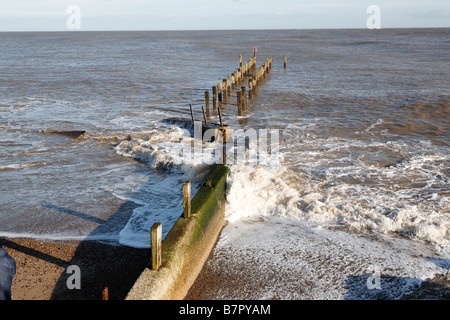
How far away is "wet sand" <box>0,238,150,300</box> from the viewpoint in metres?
6.18

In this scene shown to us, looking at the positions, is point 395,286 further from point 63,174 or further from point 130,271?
point 63,174

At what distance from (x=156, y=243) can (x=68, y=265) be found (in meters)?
2.21

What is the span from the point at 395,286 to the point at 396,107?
15.9 meters

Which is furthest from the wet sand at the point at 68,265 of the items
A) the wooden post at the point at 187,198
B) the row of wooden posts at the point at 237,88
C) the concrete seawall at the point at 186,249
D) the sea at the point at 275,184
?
the row of wooden posts at the point at 237,88

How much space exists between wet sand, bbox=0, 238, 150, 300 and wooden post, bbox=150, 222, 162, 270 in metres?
0.88

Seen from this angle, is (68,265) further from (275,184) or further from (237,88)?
(237,88)

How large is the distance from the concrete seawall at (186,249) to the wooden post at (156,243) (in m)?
0.11

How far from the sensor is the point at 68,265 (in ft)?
22.6

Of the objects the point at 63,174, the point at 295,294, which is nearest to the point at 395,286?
the point at 295,294

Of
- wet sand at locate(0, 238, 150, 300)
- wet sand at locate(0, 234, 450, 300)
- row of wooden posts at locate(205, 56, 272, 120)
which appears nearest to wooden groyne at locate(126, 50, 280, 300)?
wet sand at locate(0, 234, 450, 300)

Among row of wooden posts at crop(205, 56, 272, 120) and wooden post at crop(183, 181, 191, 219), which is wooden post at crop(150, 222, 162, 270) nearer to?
wooden post at crop(183, 181, 191, 219)

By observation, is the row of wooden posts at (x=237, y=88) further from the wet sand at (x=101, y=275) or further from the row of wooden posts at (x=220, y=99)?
the wet sand at (x=101, y=275)

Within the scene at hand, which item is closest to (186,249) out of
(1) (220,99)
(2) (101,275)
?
(2) (101,275)
